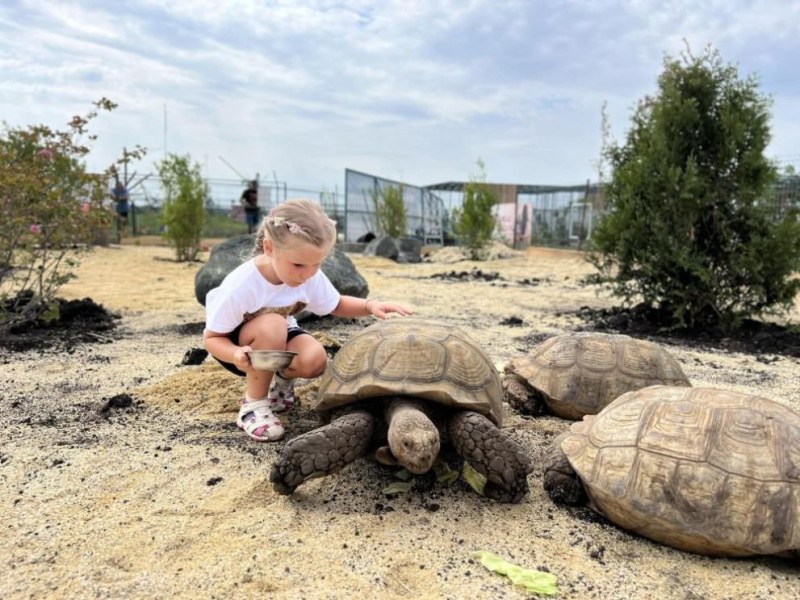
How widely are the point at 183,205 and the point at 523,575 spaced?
12928 mm

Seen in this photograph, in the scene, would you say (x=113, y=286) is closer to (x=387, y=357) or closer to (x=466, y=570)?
(x=387, y=357)

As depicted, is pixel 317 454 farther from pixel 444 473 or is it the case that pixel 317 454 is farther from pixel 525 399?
pixel 525 399

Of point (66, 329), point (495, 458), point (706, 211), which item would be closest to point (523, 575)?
point (495, 458)

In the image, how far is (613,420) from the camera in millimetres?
2248

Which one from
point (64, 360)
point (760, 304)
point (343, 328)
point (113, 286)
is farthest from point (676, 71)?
point (113, 286)

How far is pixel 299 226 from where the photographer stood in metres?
2.69

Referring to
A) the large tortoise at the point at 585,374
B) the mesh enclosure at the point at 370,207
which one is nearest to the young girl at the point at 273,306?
the large tortoise at the point at 585,374

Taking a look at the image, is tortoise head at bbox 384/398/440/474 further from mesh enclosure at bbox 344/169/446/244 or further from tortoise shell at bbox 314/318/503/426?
mesh enclosure at bbox 344/169/446/244

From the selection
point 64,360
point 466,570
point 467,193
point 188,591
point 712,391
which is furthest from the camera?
point 467,193

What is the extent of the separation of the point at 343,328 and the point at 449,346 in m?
3.20

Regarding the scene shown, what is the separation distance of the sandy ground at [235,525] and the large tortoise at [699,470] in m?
0.12

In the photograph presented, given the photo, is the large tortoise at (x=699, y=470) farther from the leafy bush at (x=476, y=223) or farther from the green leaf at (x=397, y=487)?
the leafy bush at (x=476, y=223)

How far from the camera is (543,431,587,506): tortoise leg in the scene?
230cm

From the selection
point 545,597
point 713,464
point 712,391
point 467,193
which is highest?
point 467,193
